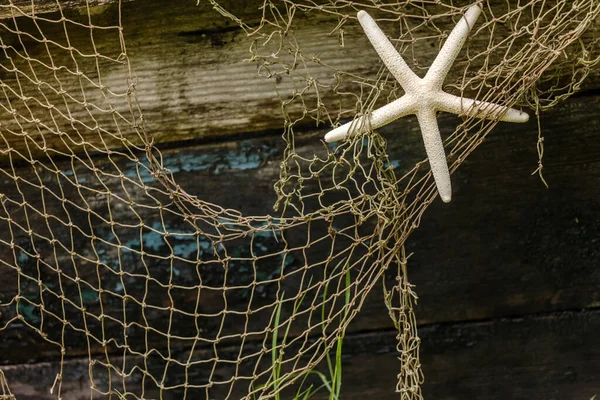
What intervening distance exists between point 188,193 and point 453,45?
1.96ft

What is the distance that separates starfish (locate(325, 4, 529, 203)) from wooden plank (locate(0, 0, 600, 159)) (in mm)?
229

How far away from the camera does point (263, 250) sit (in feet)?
4.50

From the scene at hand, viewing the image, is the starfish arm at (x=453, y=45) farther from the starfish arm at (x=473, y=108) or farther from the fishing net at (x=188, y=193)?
the fishing net at (x=188, y=193)

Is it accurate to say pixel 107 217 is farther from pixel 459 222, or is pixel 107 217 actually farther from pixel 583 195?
pixel 583 195

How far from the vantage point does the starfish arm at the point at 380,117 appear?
3.35ft

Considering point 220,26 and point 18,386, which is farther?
point 18,386

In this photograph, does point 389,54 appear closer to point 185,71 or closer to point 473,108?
point 473,108

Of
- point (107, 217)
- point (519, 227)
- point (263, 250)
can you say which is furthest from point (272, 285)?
point (519, 227)

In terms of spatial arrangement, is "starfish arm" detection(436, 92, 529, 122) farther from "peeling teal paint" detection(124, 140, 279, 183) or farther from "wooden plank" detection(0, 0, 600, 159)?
"peeling teal paint" detection(124, 140, 279, 183)

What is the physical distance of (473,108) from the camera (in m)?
1.03

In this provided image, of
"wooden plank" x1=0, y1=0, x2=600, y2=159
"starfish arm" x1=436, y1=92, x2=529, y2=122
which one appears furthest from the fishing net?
"starfish arm" x1=436, y1=92, x2=529, y2=122

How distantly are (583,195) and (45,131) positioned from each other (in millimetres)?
1023

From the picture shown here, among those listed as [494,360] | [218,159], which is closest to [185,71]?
[218,159]

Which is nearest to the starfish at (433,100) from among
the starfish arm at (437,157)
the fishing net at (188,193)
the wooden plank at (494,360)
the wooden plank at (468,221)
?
the starfish arm at (437,157)
